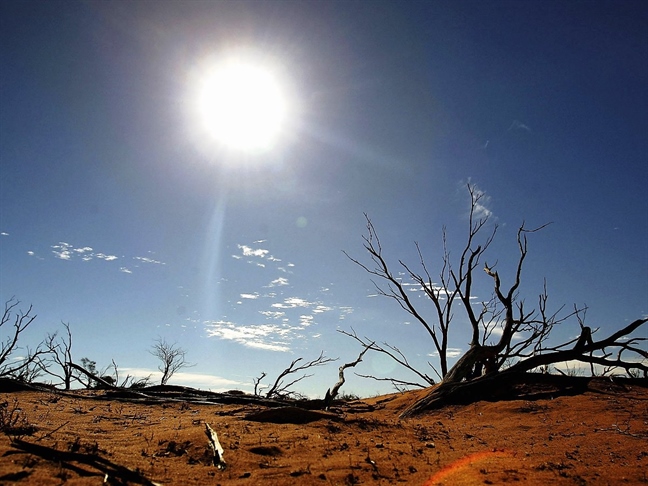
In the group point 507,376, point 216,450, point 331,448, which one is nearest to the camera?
point 216,450

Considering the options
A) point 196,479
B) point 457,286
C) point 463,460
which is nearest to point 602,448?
point 463,460

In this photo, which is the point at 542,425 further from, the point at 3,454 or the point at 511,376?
the point at 3,454

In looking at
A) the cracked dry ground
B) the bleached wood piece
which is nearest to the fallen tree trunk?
the cracked dry ground

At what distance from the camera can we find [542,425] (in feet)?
20.8

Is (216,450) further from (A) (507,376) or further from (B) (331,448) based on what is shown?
(A) (507,376)

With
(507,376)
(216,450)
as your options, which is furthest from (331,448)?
(507,376)

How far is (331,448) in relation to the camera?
174 inches

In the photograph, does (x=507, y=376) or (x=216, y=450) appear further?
(x=507, y=376)

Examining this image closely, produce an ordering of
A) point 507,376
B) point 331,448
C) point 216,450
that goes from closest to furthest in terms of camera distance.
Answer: point 216,450 → point 331,448 → point 507,376

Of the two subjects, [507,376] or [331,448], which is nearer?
[331,448]

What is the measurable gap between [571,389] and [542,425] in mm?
2612

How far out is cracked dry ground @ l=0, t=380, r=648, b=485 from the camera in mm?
3350

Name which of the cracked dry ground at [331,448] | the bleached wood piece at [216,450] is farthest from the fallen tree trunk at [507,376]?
the bleached wood piece at [216,450]

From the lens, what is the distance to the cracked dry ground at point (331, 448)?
335 cm
